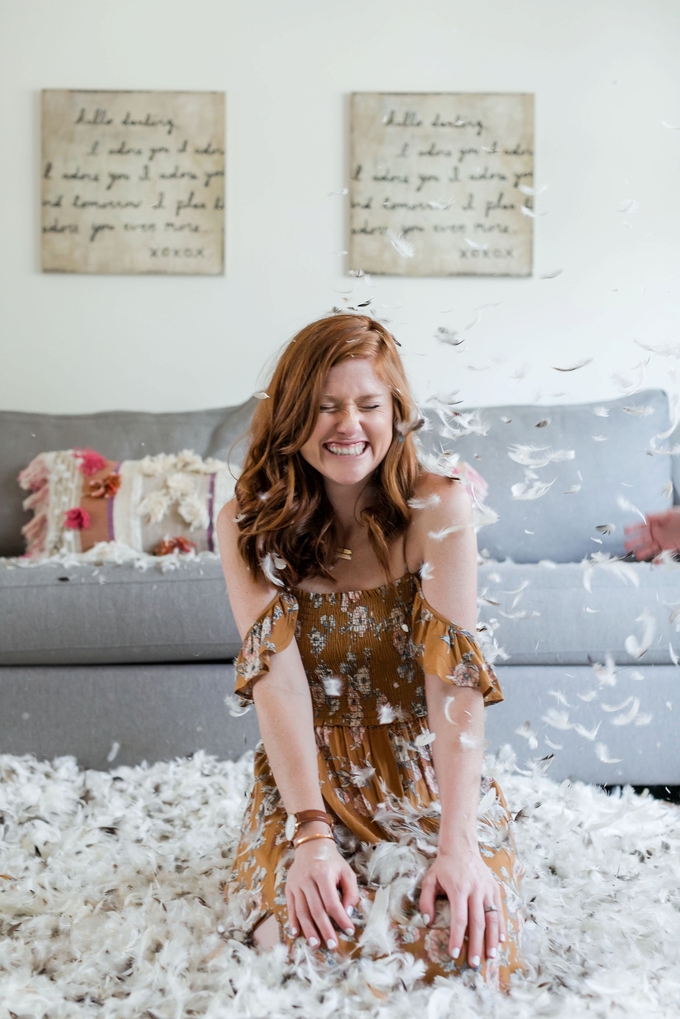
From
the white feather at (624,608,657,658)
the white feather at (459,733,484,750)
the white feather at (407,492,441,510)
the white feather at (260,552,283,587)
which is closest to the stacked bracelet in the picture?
the white feather at (459,733,484,750)

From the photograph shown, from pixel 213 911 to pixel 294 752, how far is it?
28cm

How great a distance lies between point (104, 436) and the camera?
8.85 feet

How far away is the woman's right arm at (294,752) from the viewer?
1.08 metres

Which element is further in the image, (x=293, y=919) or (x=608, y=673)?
(x=608, y=673)

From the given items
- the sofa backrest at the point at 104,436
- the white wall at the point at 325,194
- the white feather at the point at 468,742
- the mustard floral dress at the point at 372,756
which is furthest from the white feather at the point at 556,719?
the white wall at the point at 325,194

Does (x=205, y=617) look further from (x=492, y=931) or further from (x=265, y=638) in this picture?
(x=492, y=931)

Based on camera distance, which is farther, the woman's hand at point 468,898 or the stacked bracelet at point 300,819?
the stacked bracelet at point 300,819

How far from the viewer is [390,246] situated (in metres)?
3.02

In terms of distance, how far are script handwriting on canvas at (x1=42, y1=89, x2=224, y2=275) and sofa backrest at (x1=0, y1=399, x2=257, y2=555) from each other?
0.60 meters

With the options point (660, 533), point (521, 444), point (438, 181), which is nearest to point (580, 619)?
point (660, 533)

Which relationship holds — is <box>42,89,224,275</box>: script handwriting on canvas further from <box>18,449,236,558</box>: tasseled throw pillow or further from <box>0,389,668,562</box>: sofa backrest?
<box>18,449,236,558</box>: tasseled throw pillow

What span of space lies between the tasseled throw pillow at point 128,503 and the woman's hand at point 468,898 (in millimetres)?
1369

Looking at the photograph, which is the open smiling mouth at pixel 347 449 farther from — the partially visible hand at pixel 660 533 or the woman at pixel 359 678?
the partially visible hand at pixel 660 533

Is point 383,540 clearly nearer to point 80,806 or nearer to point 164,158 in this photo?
point 80,806
